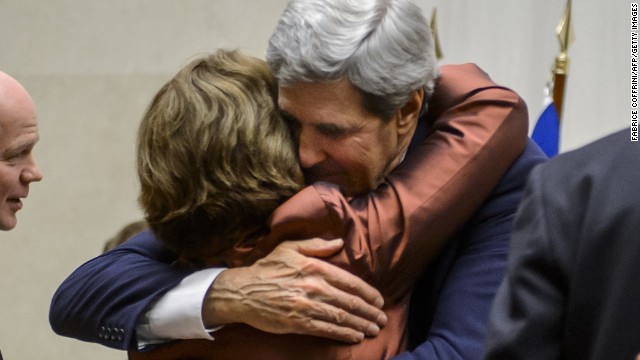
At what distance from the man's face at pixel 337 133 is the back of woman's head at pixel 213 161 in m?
0.03

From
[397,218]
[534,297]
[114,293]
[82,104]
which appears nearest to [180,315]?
[114,293]

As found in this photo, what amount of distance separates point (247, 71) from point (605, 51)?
2.48 meters

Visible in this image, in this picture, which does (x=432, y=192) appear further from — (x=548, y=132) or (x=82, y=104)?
(x=82, y=104)

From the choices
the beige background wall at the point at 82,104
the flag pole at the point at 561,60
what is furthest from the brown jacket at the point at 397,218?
the beige background wall at the point at 82,104

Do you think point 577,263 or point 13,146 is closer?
point 577,263

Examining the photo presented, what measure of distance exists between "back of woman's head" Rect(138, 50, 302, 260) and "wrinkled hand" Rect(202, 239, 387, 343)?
0.10m

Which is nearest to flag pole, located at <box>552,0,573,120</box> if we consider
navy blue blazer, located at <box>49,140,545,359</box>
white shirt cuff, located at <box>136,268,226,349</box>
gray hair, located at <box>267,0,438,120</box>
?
navy blue blazer, located at <box>49,140,545,359</box>

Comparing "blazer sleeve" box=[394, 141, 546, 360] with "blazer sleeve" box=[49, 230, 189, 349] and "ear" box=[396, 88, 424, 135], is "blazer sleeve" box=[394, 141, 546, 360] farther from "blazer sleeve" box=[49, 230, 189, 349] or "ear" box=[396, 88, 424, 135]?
"blazer sleeve" box=[49, 230, 189, 349]

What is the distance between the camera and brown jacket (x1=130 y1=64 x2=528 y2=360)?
7.33 feet

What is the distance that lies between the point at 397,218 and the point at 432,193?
0.08 m

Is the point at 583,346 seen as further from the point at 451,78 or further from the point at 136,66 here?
the point at 136,66

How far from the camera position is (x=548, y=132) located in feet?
11.7

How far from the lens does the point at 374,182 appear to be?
236 cm

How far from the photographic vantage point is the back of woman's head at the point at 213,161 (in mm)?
2262
